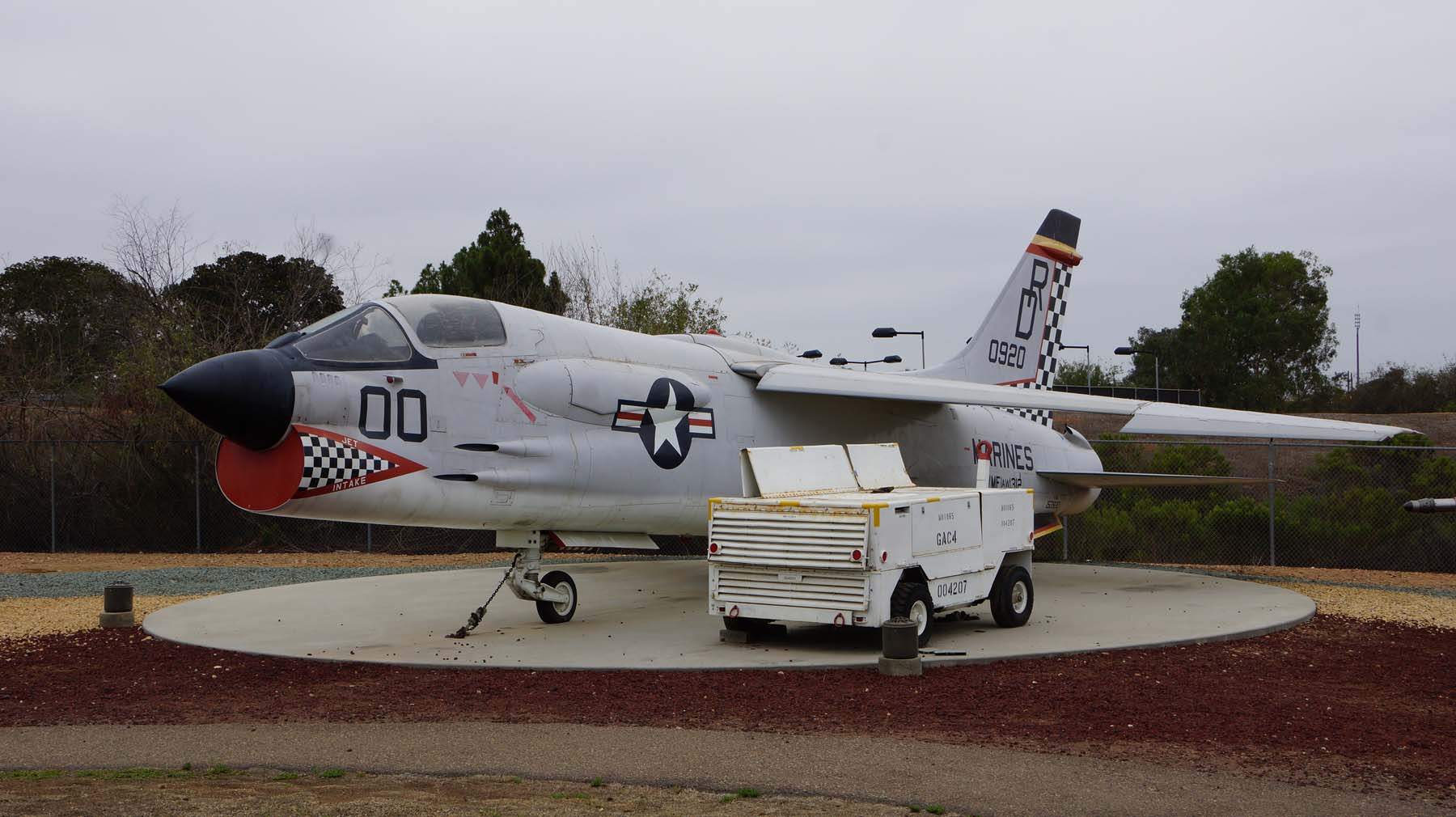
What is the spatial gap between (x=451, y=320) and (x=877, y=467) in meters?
4.46

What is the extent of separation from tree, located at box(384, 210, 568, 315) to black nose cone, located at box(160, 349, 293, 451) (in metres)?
23.7

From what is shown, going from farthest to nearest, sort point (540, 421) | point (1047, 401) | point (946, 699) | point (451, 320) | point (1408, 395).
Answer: point (1408, 395) < point (1047, 401) < point (540, 421) < point (451, 320) < point (946, 699)

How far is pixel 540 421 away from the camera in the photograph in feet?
35.7

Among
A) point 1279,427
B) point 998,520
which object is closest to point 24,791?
point 998,520

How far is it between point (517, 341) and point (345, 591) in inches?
223

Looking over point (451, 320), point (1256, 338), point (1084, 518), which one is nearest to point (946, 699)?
point (451, 320)

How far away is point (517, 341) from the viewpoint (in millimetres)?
11023

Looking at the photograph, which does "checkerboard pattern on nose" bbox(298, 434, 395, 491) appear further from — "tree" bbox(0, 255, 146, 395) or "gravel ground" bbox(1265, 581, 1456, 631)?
"tree" bbox(0, 255, 146, 395)

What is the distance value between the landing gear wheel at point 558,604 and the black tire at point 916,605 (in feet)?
11.8

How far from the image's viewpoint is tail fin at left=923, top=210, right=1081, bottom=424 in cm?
1766

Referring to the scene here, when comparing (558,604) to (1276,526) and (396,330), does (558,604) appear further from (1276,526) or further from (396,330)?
(1276,526)

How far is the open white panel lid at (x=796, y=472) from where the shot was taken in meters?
10.4

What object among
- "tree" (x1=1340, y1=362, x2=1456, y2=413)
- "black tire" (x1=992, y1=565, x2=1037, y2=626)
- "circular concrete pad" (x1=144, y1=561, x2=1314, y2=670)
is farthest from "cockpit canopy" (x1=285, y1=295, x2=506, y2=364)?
"tree" (x1=1340, y1=362, x2=1456, y2=413)

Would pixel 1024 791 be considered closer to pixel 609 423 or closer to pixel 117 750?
pixel 117 750
